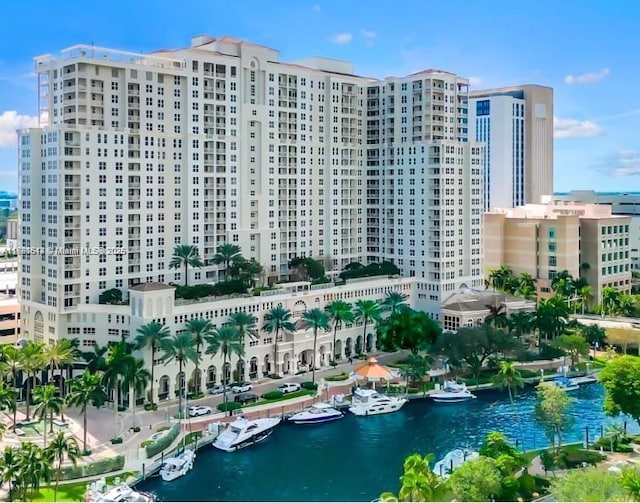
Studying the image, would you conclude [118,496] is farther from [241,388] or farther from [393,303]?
[393,303]

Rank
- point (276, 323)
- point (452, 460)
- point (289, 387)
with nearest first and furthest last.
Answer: point (452, 460), point (289, 387), point (276, 323)

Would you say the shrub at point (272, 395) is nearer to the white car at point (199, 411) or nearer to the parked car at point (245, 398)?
the parked car at point (245, 398)

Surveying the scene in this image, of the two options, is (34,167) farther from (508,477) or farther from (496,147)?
(496,147)

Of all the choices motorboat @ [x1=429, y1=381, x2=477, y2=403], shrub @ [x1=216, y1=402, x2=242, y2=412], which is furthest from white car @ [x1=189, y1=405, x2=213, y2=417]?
motorboat @ [x1=429, y1=381, x2=477, y2=403]

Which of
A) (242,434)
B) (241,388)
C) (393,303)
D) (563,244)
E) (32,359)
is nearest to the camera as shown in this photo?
(242,434)

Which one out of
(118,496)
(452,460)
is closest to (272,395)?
(452,460)

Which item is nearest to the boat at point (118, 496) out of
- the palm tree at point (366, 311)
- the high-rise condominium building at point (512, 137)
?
the palm tree at point (366, 311)

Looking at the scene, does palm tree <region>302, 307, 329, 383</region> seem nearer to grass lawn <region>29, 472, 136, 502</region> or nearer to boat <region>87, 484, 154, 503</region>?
grass lawn <region>29, 472, 136, 502</region>
